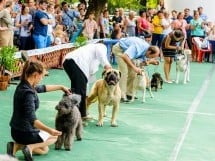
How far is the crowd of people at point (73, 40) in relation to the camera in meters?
5.92

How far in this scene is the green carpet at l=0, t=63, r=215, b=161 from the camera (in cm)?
681

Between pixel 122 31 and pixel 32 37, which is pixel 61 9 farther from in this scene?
pixel 32 37

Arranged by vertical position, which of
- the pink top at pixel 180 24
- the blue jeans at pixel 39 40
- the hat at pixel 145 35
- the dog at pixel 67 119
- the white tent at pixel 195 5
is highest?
the white tent at pixel 195 5

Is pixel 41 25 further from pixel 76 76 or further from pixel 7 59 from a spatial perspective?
pixel 76 76

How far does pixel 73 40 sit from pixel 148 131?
960 cm

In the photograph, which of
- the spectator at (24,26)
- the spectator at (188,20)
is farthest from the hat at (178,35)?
the spectator at (188,20)

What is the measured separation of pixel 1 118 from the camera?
28.0ft

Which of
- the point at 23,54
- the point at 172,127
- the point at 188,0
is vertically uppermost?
the point at 188,0

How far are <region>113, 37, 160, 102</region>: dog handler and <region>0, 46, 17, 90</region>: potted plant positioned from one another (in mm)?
2387

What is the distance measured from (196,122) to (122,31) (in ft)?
35.4

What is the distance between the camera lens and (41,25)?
13914 millimetres

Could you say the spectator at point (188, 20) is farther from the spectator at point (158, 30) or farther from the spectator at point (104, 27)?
the spectator at point (104, 27)

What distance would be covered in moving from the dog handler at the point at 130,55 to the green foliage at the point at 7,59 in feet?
7.80

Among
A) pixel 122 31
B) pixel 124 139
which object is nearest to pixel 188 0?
pixel 122 31
